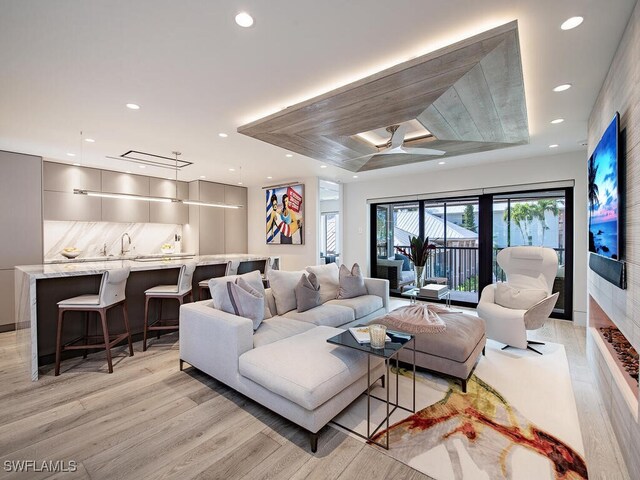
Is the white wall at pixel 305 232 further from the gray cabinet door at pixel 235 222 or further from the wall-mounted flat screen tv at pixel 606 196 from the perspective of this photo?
the wall-mounted flat screen tv at pixel 606 196

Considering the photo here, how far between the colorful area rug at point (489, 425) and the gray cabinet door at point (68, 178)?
5718 millimetres

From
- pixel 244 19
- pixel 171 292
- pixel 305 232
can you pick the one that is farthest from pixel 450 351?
pixel 305 232

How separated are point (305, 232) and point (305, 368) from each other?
438 centimetres

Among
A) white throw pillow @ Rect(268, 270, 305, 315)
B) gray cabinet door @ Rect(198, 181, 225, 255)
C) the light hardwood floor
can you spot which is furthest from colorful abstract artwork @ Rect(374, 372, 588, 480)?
gray cabinet door @ Rect(198, 181, 225, 255)

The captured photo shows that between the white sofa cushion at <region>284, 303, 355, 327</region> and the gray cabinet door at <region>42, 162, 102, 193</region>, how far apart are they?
14.9 ft

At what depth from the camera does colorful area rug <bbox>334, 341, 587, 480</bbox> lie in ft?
5.62

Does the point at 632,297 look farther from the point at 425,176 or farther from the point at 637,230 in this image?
the point at 425,176

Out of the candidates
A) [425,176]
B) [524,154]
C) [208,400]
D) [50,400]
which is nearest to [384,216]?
[425,176]

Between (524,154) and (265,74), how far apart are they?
4.12 metres

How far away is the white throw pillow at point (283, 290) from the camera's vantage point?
3461 mm

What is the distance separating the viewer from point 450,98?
96.8 inches

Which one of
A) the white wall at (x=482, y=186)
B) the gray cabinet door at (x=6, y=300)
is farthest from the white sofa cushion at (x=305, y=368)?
the gray cabinet door at (x=6, y=300)

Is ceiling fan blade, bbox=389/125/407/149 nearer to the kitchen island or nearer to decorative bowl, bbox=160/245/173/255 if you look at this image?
the kitchen island

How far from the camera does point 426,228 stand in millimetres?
5984
